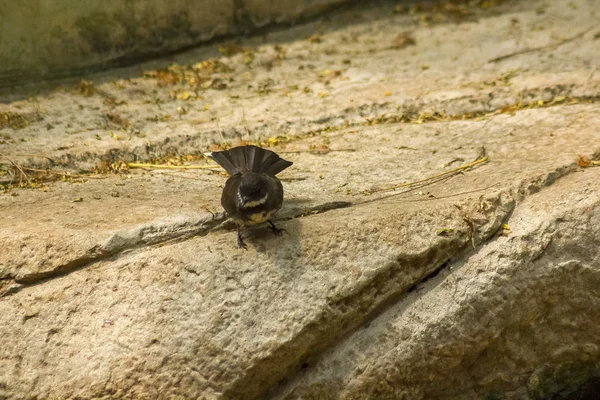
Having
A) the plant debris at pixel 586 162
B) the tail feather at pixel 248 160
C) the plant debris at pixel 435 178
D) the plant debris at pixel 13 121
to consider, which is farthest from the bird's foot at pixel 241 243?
the plant debris at pixel 13 121

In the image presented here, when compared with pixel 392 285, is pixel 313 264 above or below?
above

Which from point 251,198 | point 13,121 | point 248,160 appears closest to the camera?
point 251,198

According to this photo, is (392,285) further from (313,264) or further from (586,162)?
(586,162)

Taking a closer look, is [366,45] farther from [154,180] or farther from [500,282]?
[500,282]

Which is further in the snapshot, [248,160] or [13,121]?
[13,121]

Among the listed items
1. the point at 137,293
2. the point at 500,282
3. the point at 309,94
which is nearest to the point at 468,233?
the point at 500,282

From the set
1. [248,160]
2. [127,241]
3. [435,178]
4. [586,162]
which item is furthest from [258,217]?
[586,162]

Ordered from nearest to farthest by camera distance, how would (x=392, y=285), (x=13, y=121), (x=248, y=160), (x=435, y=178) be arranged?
(x=392, y=285)
(x=248, y=160)
(x=435, y=178)
(x=13, y=121)
